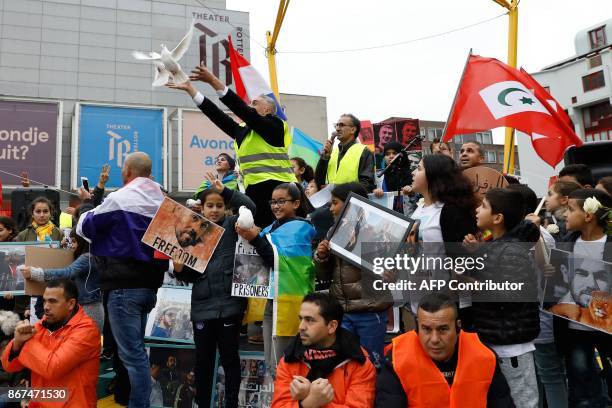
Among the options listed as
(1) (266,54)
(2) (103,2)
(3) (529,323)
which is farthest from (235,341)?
(2) (103,2)

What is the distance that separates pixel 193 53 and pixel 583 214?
21400 mm

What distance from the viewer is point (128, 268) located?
4066 mm

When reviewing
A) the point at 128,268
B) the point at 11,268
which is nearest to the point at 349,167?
the point at 128,268

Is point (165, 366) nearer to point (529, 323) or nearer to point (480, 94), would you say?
point (529, 323)

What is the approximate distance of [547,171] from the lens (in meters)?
43.6

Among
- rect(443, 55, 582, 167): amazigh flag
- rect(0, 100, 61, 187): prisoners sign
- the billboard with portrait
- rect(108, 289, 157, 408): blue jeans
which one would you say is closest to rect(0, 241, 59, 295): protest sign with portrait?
rect(108, 289, 157, 408): blue jeans

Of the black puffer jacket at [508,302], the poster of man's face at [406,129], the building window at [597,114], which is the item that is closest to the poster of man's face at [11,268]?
the black puffer jacket at [508,302]

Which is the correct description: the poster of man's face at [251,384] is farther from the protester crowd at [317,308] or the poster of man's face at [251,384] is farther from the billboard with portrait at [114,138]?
the billboard with portrait at [114,138]

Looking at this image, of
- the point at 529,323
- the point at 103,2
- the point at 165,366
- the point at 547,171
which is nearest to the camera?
the point at 529,323

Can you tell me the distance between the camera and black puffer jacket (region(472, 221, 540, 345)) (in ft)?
10.0

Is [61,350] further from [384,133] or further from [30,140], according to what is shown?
[30,140]

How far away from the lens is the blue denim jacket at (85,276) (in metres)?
4.65

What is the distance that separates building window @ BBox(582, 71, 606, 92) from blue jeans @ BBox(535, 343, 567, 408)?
4318cm

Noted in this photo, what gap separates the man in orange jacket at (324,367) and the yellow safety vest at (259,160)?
171cm
